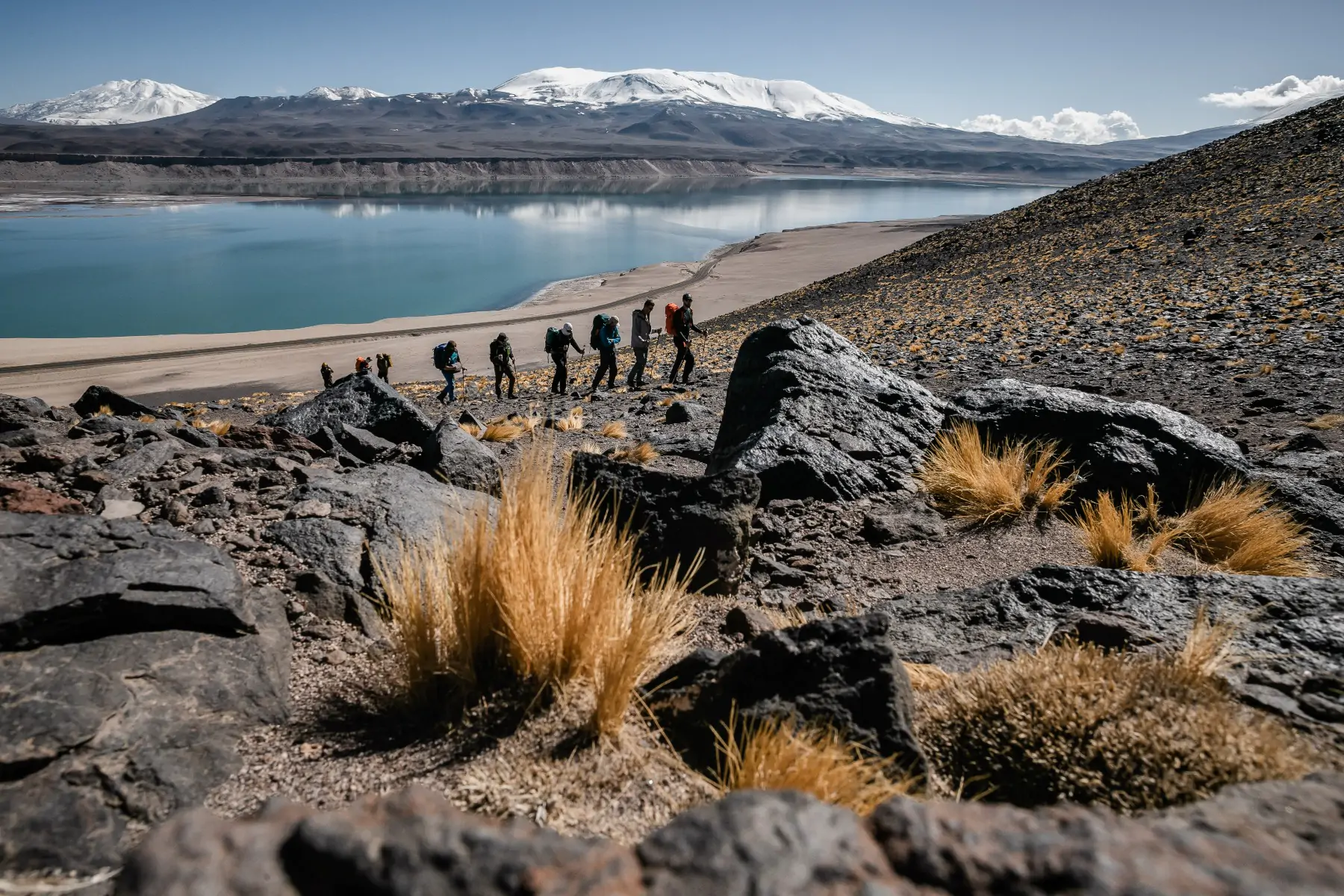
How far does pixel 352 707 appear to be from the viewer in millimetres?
2525

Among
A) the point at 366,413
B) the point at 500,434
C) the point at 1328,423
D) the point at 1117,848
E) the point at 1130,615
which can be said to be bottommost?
the point at 500,434

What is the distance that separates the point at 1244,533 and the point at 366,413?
8.60 metres

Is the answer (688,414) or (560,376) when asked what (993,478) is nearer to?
(688,414)

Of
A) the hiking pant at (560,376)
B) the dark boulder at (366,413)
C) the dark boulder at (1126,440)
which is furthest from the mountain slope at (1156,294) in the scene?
the dark boulder at (366,413)

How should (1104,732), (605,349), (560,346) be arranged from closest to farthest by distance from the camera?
(1104,732), (605,349), (560,346)

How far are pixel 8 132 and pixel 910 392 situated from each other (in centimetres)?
21280

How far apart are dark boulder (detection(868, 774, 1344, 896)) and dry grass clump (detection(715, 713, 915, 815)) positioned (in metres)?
0.37

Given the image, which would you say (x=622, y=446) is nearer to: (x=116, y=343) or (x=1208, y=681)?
(x=1208, y=681)

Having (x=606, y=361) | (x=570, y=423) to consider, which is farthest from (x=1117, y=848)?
(x=606, y=361)

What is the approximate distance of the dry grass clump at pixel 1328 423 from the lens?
618cm

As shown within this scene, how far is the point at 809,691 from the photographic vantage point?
2.22 m

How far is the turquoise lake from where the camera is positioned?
35.0 metres

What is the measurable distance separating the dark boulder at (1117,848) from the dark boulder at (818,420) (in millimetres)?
3965

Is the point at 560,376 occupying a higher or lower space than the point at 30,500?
lower
